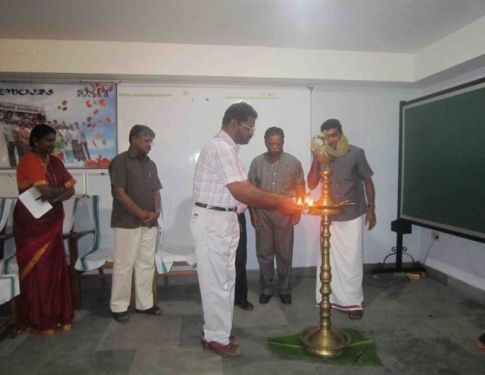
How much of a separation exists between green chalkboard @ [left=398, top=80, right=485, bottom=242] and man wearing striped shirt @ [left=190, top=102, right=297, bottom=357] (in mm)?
2005

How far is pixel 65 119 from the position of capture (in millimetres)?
3773

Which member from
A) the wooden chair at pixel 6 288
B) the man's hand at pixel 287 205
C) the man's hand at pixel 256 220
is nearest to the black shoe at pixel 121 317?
the wooden chair at pixel 6 288

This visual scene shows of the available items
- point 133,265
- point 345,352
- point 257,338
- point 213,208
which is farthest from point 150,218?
point 345,352

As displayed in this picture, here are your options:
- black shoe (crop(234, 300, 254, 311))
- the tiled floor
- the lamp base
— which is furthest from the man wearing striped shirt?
black shoe (crop(234, 300, 254, 311))

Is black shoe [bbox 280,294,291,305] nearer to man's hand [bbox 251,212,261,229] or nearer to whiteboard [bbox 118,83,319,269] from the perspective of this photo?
man's hand [bbox 251,212,261,229]

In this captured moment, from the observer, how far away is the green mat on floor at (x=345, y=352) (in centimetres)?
229

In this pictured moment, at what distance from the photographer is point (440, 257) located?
13.1ft

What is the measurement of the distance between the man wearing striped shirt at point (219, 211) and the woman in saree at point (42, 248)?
1201mm

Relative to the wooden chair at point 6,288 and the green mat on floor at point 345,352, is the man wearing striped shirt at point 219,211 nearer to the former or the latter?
the green mat on floor at point 345,352

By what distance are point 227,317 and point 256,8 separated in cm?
221

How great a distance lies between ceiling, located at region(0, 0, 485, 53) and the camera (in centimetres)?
269

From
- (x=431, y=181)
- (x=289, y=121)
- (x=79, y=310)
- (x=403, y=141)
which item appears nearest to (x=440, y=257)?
(x=431, y=181)

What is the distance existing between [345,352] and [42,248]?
2.24 metres

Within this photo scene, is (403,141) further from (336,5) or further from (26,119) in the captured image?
(26,119)
